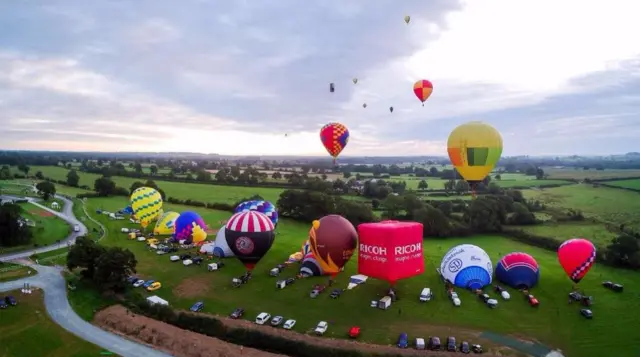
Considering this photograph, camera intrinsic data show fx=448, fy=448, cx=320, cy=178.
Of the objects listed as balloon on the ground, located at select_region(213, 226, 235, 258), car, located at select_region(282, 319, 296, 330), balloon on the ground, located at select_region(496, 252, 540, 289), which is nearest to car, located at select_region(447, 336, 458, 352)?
car, located at select_region(282, 319, 296, 330)

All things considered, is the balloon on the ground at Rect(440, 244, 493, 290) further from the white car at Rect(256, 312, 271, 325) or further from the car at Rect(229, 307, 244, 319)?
the car at Rect(229, 307, 244, 319)

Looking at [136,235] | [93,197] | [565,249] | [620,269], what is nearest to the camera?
[565,249]

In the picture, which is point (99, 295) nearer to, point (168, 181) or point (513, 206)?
point (513, 206)

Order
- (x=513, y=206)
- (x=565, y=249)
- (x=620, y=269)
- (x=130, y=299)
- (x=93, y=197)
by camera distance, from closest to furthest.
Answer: (x=130, y=299)
(x=565, y=249)
(x=620, y=269)
(x=513, y=206)
(x=93, y=197)

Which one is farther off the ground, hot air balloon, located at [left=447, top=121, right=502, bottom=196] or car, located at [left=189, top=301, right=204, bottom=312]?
hot air balloon, located at [left=447, top=121, right=502, bottom=196]

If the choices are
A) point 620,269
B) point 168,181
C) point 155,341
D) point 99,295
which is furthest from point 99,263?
point 168,181
